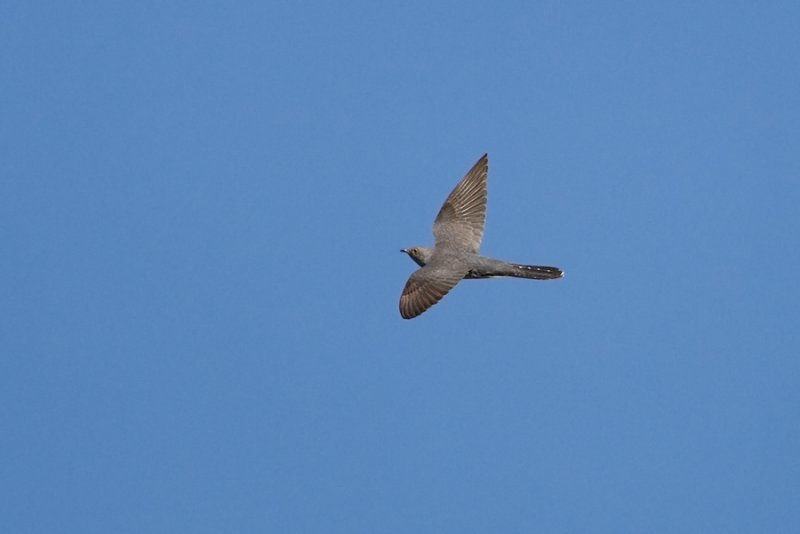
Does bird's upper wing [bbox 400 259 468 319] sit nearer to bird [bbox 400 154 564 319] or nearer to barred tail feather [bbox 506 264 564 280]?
bird [bbox 400 154 564 319]

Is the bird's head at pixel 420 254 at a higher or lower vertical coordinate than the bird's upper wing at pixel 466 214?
lower

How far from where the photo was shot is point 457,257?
1144 inches

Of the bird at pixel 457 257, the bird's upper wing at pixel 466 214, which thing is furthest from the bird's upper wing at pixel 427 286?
the bird's upper wing at pixel 466 214

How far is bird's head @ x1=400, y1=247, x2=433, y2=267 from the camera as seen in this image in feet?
97.2

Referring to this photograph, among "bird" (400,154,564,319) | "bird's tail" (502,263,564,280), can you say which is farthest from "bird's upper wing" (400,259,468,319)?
"bird's tail" (502,263,564,280)

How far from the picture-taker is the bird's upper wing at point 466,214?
101ft

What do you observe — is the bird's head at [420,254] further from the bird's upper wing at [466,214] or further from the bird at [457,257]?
the bird's upper wing at [466,214]

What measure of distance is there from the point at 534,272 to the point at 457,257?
83.7 inches

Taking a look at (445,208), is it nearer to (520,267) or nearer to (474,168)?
(474,168)

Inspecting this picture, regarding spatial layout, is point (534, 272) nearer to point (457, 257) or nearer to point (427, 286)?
point (457, 257)

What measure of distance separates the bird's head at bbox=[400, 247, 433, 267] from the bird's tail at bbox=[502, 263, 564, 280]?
2.30 m

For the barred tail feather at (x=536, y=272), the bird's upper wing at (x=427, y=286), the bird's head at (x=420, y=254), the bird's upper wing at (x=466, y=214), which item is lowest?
the bird's upper wing at (x=427, y=286)

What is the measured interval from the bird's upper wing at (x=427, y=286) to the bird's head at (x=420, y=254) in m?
0.99

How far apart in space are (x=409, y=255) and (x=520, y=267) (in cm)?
335
